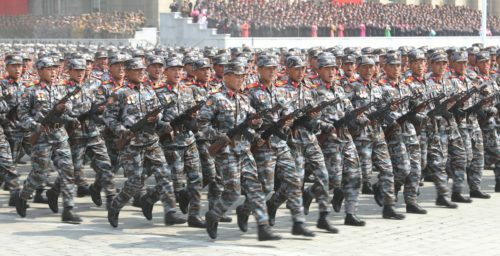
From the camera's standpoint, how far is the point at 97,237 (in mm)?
11625

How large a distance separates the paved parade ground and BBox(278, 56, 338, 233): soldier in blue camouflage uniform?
35 cm

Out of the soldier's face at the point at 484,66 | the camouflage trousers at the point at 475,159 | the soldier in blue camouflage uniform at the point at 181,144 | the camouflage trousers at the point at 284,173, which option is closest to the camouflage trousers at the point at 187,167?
the soldier in blue camouflage uniform at the point at 181,144

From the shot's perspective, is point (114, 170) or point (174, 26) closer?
point (114, 170)

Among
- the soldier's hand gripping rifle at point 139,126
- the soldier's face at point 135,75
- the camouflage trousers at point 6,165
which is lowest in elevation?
the camouflage trousers at point 6,165

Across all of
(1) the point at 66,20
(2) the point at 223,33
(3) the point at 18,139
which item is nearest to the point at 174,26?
(2) the point at 223,33

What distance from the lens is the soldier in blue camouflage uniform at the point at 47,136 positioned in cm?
1265

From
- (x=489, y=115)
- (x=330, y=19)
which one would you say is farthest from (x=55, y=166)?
(x=330, y=19)

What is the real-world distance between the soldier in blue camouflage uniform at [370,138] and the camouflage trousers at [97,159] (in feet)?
9.29

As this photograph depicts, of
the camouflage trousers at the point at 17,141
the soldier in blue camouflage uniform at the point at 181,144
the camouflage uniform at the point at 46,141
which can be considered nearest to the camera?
the soldier in blue camouflage uniform at the point at 181,144

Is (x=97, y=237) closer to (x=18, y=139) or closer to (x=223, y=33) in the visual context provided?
(x=18, y=139)

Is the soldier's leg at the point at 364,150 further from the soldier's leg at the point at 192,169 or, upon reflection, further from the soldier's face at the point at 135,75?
the soldier's face at the point at 135,75

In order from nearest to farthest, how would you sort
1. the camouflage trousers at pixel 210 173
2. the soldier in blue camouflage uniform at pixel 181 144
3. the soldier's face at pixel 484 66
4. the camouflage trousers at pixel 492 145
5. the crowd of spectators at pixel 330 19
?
the soldier in blue camouflage uniform at pixel 181 144 < the camouflage trousers at pixel 210 173 < the camouflage trousers at pixel 492 145 < the soldier's face at pixel 484 66 < the crowd of spectators at pixel 330 19

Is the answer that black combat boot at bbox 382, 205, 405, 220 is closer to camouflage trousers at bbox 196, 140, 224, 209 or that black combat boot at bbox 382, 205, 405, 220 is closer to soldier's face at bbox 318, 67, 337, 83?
soldier's face at bbox 318, 67, 337, 83

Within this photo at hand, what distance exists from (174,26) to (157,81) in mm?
30215
